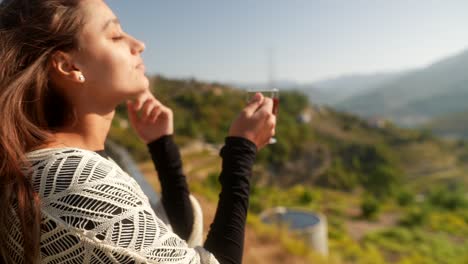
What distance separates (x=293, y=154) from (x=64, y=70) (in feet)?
156

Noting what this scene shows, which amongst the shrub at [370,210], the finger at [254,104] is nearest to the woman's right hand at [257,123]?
the finger at [254,104]

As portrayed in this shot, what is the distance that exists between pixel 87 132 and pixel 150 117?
0.46 m

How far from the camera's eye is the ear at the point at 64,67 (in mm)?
875

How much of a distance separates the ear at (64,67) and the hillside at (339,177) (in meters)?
0.42

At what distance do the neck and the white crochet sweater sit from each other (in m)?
0.17

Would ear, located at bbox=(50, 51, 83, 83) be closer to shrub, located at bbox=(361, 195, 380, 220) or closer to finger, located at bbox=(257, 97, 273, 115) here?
finger, located at bbox=(257, 97, 273, 115)

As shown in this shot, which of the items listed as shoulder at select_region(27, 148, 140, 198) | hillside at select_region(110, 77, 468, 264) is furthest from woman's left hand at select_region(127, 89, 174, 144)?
shoulder at select_region(27, 148, 140, 198)

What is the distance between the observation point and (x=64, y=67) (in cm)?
89

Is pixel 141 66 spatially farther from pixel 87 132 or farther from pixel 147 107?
pixel 147 107

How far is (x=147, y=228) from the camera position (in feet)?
2.40

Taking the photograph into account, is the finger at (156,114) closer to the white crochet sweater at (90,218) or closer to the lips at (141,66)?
the lips at (141,66)

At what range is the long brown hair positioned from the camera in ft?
2.43

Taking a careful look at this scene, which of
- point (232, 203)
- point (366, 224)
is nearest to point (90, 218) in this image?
point (232, 203)

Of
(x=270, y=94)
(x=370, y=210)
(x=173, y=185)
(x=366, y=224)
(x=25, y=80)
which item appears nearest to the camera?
(x=25, y=80)
